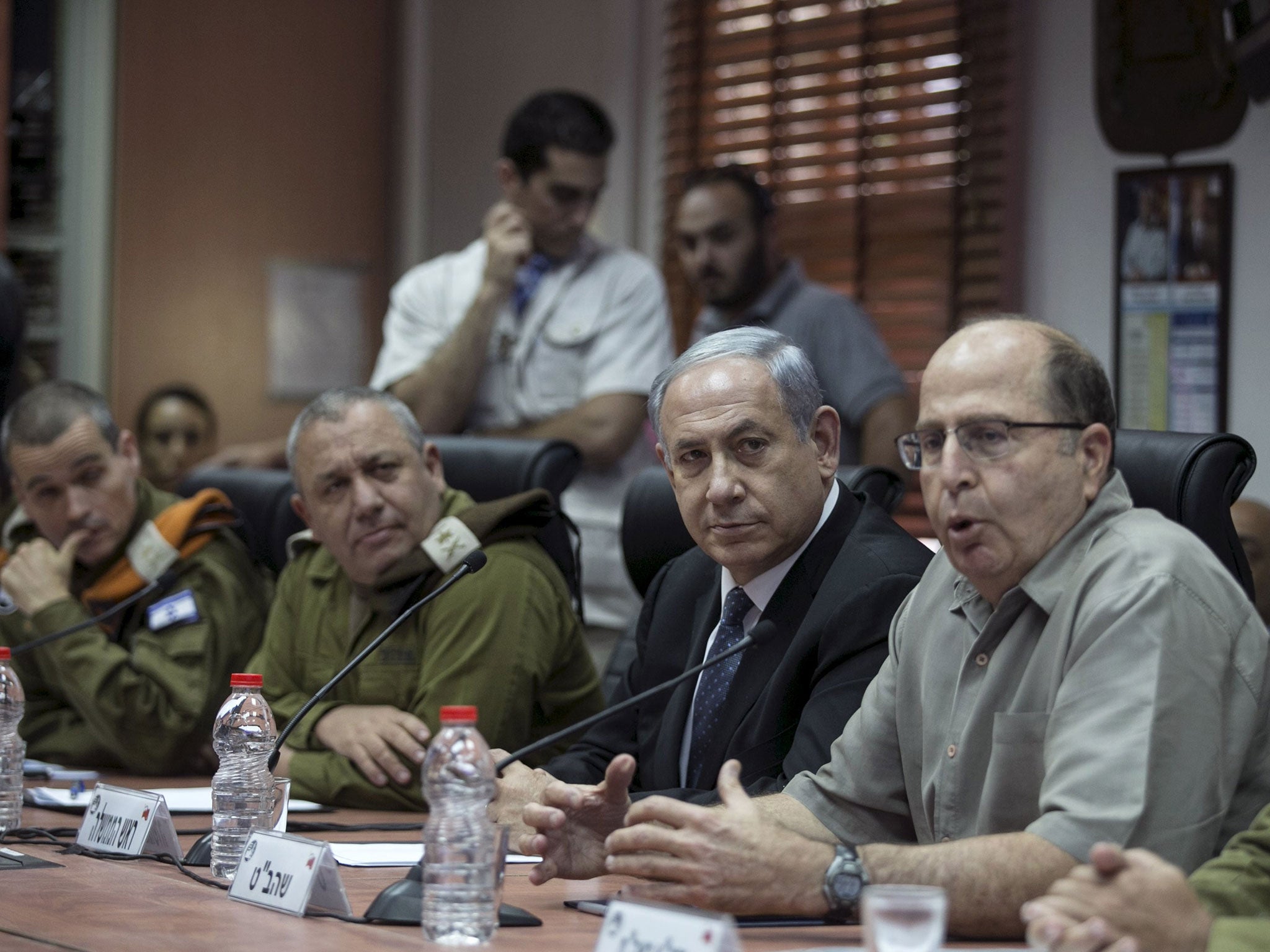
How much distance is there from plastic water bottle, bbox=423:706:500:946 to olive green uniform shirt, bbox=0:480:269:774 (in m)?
1.55

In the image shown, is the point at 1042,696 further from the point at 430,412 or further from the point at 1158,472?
the point at 430,412

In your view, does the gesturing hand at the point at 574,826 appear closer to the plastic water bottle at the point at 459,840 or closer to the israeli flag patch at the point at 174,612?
the plastic water bottle at the point at 459,840

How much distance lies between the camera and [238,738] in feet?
7.13

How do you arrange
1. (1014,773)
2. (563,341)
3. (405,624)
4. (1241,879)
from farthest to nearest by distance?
1. (563,341)
2. (405,624)
3. (1014,773)
4. (1241,879)

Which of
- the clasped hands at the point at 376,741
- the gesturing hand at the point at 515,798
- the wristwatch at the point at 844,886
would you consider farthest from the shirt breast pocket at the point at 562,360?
the wristwatch at the point at 844,886

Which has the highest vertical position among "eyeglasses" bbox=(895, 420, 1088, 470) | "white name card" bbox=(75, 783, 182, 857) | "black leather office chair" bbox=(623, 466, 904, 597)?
"eyeglasses" bbox=(895, 420, 1088, 470)

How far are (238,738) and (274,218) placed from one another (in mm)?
3576

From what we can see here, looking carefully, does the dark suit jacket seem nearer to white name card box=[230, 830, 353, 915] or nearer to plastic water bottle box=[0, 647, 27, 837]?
white name card box=[230, 830, 353, 915]

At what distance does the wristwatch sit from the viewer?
161 cm

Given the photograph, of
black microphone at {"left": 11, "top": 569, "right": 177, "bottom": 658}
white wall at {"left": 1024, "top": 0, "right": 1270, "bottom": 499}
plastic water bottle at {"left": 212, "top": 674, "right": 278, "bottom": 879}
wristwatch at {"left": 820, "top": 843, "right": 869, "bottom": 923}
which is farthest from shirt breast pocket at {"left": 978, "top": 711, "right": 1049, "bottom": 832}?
white wall at {"left": 1024, "top": 0, "right": 1270, "bottom": 499}

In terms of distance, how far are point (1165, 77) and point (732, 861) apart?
2789 millimetres

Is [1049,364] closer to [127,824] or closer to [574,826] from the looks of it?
[574,826]

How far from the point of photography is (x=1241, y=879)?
1.48 metres

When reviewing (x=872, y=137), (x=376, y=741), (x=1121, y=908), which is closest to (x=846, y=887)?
(x=1121, y=908)
